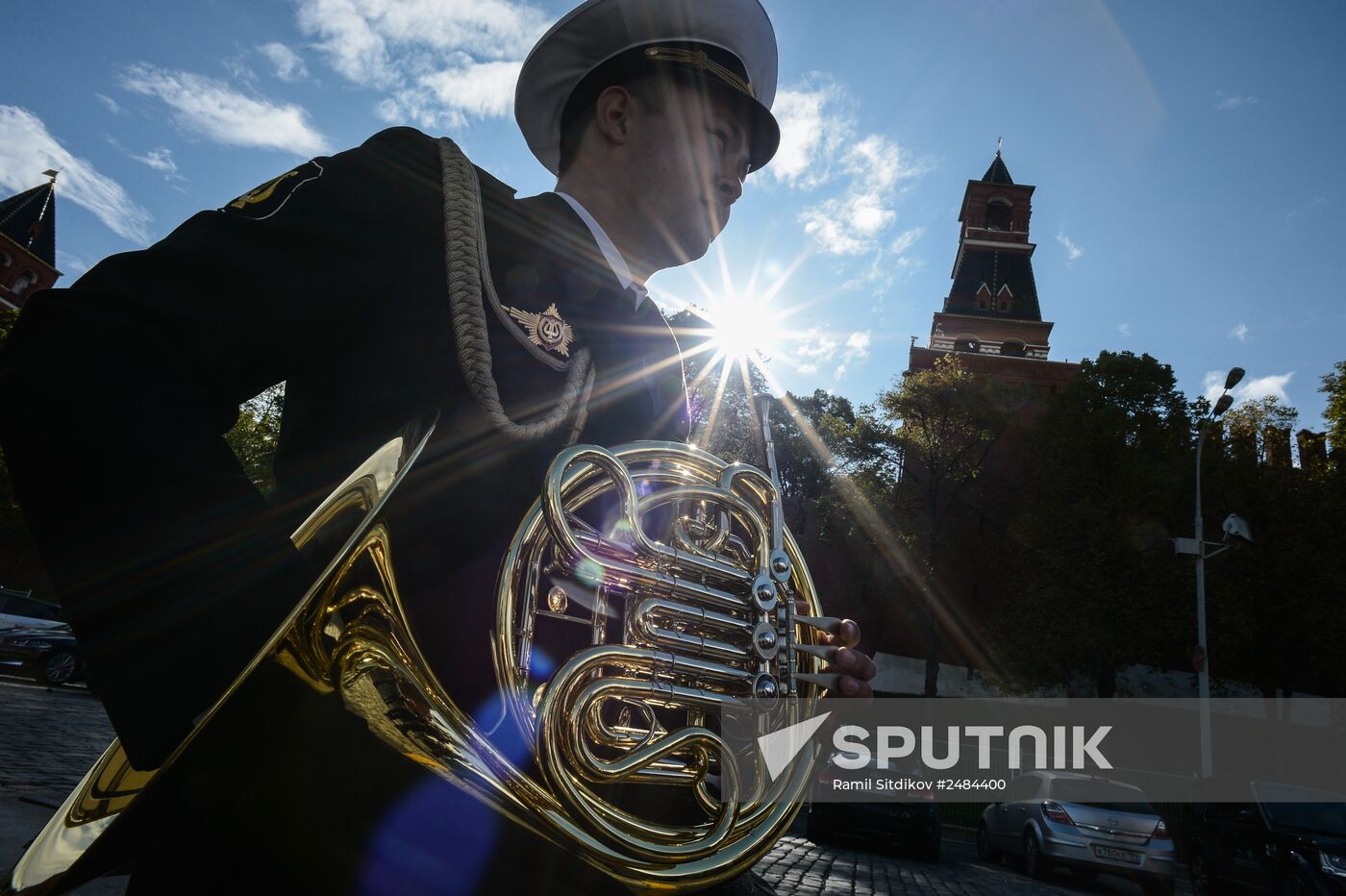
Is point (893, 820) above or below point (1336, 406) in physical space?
below

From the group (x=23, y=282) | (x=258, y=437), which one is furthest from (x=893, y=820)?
(x=23, y=282)

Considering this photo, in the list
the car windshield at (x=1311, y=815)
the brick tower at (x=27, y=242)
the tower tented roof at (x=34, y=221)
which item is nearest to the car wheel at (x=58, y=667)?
the car windshield at (x=1311, y=815)

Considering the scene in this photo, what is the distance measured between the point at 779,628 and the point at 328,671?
0.93 meters

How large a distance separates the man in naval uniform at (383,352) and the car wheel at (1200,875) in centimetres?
1201

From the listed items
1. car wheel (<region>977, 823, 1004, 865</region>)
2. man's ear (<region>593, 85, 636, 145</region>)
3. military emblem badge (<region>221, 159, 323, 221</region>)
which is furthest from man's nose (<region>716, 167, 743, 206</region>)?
car wheel (<region>977, 823, 1004, 865</region>)

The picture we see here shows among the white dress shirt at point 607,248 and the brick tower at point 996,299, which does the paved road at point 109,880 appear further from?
the brick tower at point 996,299

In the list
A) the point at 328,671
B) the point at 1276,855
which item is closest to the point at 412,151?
the point at 328,671

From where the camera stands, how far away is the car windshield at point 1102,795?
11.1 meters

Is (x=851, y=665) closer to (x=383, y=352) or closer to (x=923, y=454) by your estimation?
(x=383, y=352)

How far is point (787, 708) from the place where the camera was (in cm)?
155

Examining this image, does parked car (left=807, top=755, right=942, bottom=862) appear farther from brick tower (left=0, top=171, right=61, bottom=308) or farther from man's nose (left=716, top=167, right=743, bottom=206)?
brick tower (left=0, top=171, right=61, bottom=308)

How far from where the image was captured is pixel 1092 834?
10797 mm

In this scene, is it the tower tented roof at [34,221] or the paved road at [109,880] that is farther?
the tower tented roof at [34,221]

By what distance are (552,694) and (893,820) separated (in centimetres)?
1184
